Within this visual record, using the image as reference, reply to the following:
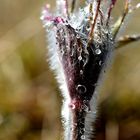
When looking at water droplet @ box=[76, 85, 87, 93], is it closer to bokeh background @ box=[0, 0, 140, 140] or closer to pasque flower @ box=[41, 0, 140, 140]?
pasque flower @ box=[41, 0, 140, 140]

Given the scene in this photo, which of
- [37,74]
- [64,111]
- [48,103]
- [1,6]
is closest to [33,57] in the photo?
[37,74]

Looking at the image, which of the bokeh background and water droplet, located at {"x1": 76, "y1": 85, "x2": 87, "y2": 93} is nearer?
water droplet, located at {"x1": 76, "y1": 85, "x2": 87, "y2": 93}

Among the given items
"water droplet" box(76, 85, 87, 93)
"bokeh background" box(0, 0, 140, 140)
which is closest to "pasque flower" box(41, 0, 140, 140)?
"water droplet" box(76, 85, 87, 93)

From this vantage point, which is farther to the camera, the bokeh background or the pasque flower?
the bokeh background

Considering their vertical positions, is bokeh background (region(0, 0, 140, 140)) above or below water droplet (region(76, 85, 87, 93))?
above

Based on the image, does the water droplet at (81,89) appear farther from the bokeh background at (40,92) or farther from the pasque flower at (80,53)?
the bokeh background at (40,92)

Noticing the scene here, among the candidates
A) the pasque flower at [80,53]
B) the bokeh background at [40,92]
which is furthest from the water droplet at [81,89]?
the bokeh background at [40,92]

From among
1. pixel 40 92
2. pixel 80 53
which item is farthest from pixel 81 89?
pixel 40 92
